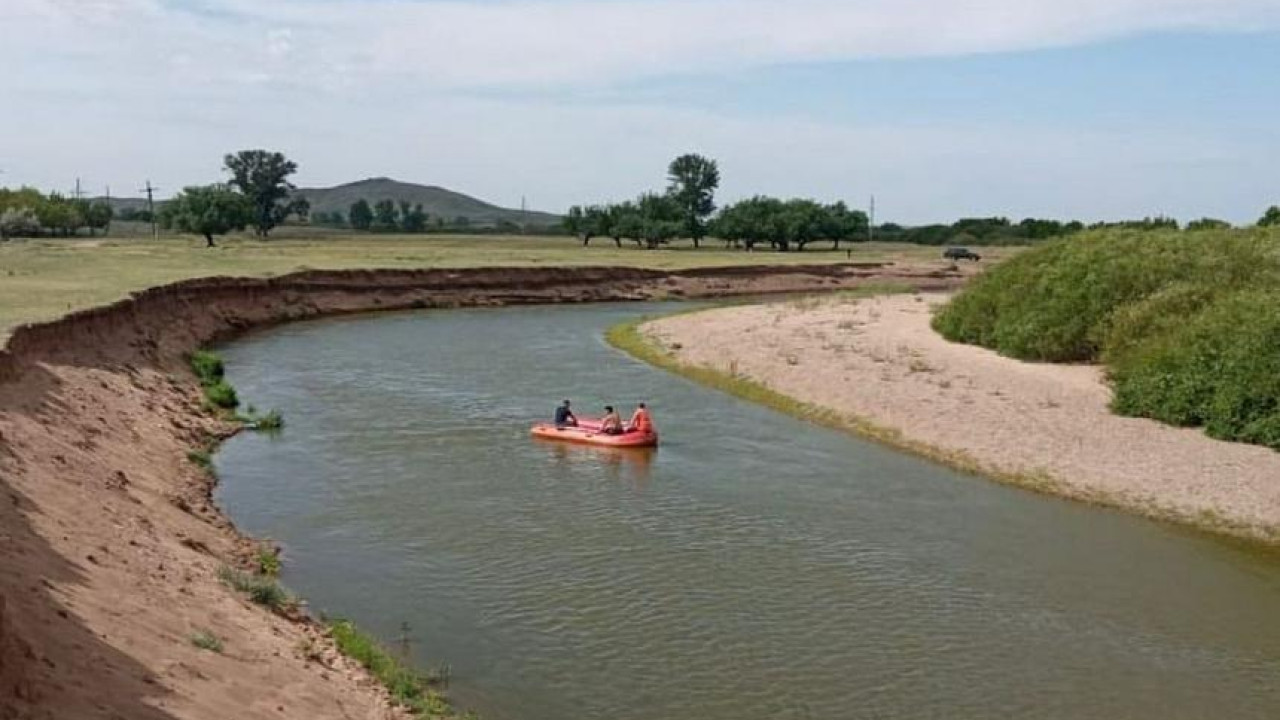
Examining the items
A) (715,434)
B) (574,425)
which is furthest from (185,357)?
(715,434)

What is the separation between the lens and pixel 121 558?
1703 cm

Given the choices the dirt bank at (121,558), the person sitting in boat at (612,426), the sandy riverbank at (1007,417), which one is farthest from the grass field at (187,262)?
the sandy riverbank at (1007,417)

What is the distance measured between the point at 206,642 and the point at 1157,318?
1278 inches

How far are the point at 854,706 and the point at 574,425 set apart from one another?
18161mm

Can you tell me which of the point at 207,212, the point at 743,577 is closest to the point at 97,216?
the point at 207,212

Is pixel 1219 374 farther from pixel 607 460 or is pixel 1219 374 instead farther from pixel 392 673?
pixel 392 673

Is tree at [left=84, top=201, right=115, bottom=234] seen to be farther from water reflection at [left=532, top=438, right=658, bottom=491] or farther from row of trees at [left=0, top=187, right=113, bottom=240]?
water reflection at [left=532, top=438, right=658, bottom=491]

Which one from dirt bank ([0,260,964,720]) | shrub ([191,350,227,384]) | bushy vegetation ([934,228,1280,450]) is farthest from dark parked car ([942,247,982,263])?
dirt bank ([0,260,964,720])

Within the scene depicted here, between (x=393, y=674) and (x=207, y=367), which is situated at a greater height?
(x=207, y=367)

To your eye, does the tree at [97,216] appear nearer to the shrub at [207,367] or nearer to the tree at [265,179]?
the tree at [265,179]

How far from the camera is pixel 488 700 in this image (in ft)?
49.9

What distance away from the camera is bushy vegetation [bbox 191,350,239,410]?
3641cm

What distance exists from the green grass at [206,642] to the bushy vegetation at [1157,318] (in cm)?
2433

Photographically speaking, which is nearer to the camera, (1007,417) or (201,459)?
(201,459)
